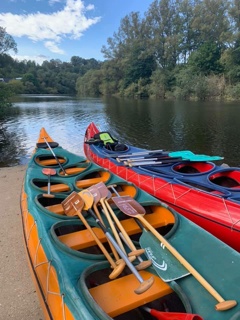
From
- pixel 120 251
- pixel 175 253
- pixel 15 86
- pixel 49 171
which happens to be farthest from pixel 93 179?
pixel 15 86

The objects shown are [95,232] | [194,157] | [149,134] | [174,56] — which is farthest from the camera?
[174,56]

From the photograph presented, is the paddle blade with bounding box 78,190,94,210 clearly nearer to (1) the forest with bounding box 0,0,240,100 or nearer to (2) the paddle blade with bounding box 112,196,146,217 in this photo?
(2) the paddle blade with bounding box 112,196,146,217

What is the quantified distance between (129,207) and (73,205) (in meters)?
0.79

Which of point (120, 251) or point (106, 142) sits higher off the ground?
point (106, 142)

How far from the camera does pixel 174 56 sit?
156 feet

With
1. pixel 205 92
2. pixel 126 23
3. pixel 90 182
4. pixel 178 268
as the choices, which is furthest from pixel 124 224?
pixel 126 23

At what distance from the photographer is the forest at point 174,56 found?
3443cm

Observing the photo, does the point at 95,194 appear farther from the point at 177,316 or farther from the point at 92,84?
the point at 92,84

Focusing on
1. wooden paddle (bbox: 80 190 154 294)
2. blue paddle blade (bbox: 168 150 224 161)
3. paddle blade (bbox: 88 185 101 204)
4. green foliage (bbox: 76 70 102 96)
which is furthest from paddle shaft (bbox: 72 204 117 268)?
green foliage (bbox: 76 70 102 96)

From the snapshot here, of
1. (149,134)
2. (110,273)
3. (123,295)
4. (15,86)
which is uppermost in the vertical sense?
(15,86)

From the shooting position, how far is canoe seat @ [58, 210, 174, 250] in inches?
112

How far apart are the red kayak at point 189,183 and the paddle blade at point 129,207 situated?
1.36 m

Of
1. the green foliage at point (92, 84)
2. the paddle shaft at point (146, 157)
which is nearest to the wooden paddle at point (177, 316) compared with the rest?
the paddle shaft at point (146, 157)

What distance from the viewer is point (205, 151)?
11320 millimetres
